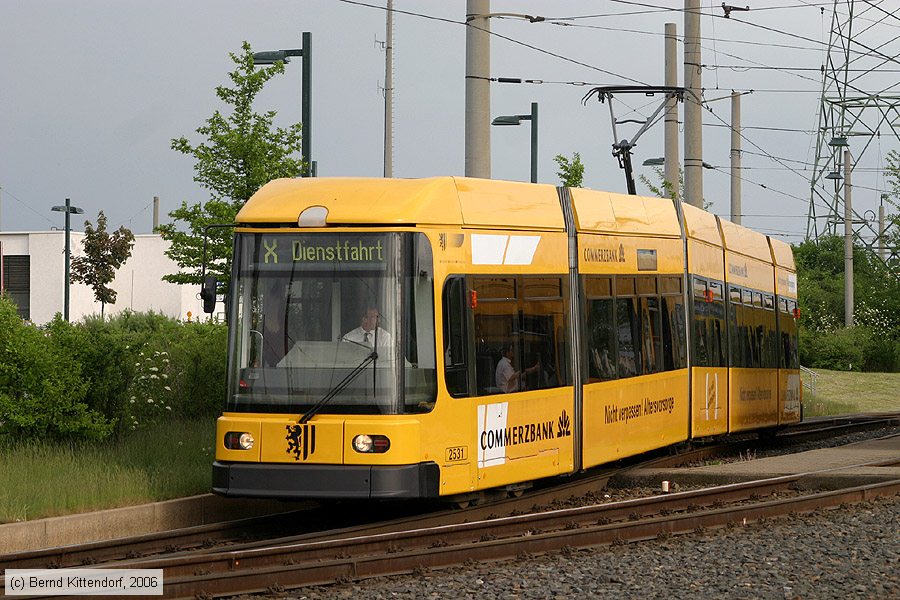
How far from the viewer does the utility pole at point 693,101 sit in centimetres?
2575

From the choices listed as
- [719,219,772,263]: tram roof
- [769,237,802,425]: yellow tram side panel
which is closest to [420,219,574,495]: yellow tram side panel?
[719,219,772,263]: tram roof

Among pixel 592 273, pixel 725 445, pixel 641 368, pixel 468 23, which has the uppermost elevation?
pixel 468 23

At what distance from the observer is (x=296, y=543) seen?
11.1 m

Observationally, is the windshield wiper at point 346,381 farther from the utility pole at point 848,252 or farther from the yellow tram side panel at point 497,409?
the utility pole at point 848,252

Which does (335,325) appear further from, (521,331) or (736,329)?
(736,329)

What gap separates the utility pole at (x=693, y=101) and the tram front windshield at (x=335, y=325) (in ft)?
47.8

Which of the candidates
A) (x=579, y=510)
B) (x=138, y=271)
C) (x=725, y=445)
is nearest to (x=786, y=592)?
(x=579, y=510)

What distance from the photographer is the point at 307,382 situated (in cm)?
1177

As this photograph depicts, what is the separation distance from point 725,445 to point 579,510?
1080 centimetres

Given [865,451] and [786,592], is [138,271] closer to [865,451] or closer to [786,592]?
[865,451]

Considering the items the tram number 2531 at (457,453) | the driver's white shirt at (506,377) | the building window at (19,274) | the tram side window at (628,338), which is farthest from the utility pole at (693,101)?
the building window at (19,274)

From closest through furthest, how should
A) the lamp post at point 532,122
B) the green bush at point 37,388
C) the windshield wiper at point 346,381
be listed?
the windshield wiper at point 346,381
the green bush at point 37,388
the lamp post at point 532,122

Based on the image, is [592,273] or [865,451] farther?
[865,451]

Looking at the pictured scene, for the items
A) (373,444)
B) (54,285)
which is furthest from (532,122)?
(54,285)
